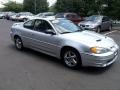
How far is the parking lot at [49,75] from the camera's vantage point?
4.98 metres

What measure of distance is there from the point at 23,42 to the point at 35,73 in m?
2.62

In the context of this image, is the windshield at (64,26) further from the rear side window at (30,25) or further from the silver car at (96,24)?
the silver car at (96,24)

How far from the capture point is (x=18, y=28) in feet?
27.6

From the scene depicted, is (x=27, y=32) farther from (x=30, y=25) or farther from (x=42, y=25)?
(x=42, y=25)

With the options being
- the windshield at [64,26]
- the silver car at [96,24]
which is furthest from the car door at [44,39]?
the silver car at [96,24]

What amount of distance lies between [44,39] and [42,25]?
65cm

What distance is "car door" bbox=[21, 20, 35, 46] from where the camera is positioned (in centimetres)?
771

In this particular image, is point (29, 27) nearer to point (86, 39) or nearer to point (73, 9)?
point (86, 39)

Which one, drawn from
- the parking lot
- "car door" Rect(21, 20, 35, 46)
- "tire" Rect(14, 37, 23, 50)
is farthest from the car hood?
"tire" Rect(14, 37, 23, 50)

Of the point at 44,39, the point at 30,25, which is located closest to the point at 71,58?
the point at 44,39

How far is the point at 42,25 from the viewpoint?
24.2ft

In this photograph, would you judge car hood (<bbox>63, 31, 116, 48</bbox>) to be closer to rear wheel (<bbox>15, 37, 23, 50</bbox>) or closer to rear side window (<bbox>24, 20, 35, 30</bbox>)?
rear side window (<bbox>24, 20, 35, 30</bbox>)

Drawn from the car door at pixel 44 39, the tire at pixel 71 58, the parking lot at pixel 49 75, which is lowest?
the parking lot at pixel 49 75

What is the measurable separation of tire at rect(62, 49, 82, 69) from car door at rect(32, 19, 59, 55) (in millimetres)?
404
